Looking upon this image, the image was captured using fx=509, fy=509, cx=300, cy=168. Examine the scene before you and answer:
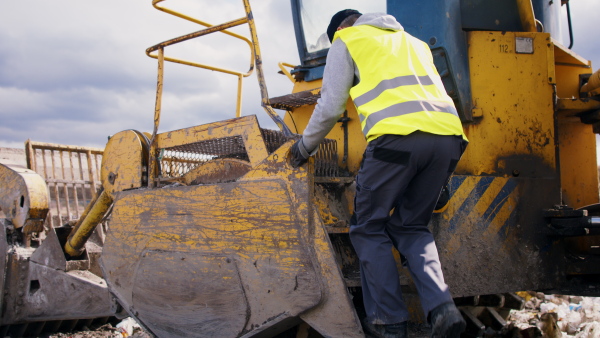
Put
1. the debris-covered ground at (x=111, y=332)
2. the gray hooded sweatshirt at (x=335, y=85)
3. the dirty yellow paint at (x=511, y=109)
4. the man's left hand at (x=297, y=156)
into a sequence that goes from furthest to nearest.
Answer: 1. the debris-covered ground at (x=111, y=332)
2. the dirty yellow paint at (x=511, y=109)
3. the man's left hand at (x=297, y=156)
4. the gray hooded sweatshirt at (x=335, y=85)

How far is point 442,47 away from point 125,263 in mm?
2115

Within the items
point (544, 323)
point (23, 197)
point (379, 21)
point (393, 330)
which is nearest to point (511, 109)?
point (379, 21)

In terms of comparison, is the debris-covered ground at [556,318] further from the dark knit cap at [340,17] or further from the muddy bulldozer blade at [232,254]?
the dark knit cap at [340,17]

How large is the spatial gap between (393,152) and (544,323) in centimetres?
243

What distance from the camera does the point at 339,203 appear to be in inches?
104

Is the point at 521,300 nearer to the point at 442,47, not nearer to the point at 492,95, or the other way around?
the point at 492,95

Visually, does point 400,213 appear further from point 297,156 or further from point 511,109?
point 511,109

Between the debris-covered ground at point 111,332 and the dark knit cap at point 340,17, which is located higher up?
the dark knit cap at point 340,17

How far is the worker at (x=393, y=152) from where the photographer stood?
196 centimetres

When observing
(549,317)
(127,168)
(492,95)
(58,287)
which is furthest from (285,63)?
(549,317)

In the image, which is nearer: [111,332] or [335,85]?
[335,85]

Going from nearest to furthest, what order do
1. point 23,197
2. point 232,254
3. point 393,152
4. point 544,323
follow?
point 393,152, point 232,254, point 544,323, point 23,197

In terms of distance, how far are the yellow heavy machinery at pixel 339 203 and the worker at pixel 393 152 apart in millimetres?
194

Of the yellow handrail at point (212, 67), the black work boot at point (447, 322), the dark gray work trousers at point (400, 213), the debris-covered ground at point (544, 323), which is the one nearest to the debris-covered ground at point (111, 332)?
the debris-covered ground at point (544, 323)
